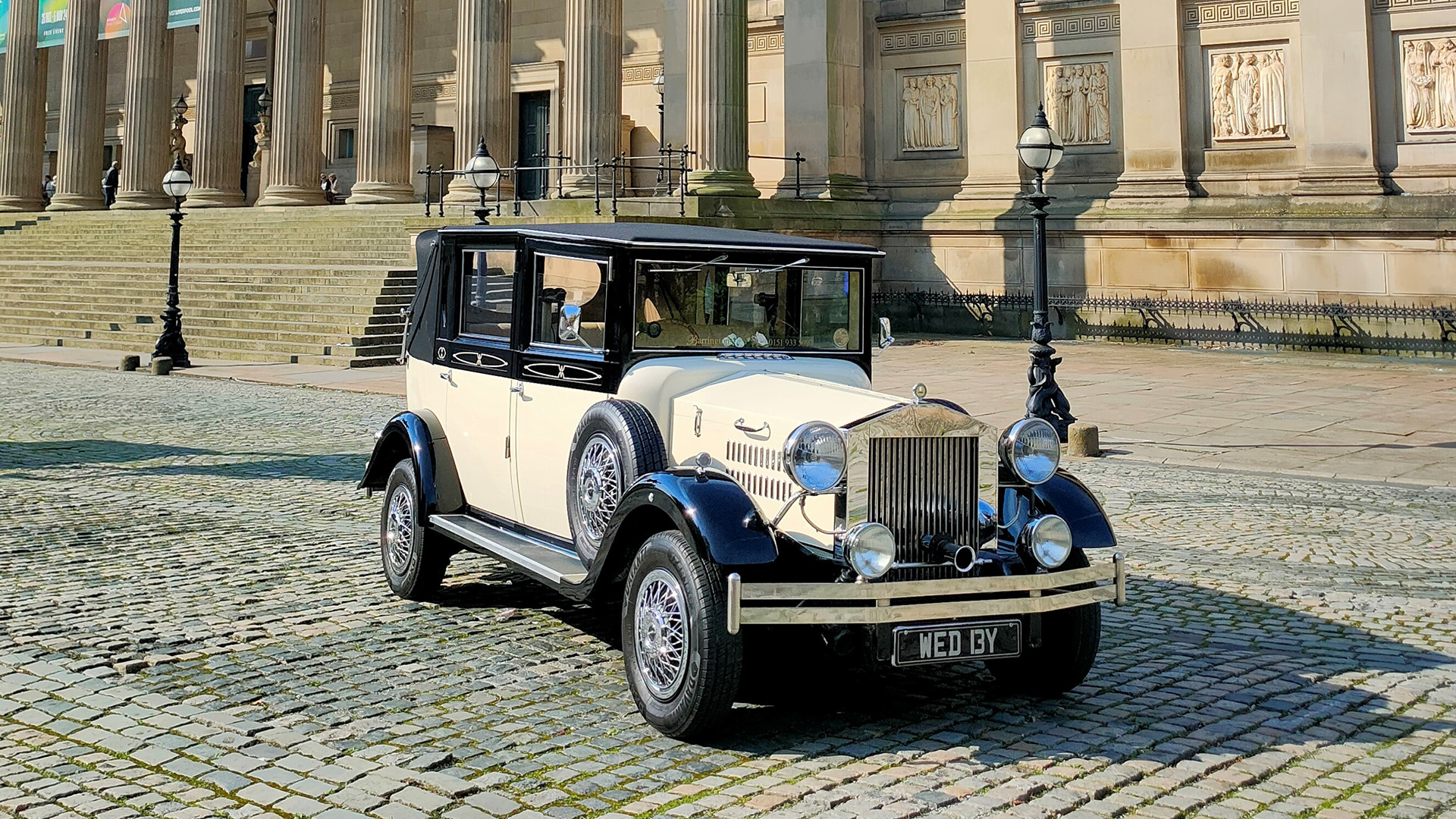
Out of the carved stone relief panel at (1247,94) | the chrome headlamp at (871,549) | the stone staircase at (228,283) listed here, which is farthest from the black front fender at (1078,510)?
the carved stone relief panel at (1247,94)

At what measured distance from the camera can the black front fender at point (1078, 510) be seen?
593cm

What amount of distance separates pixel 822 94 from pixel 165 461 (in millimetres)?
20166

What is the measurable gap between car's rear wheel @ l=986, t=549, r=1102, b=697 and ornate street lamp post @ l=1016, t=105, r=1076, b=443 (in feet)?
28.6

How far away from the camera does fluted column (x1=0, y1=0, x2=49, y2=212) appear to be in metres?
→ 41.4

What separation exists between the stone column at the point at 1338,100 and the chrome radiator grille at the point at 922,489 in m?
22.4

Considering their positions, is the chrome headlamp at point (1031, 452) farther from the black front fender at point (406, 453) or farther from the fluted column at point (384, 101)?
the fluted column at point (384, 101)

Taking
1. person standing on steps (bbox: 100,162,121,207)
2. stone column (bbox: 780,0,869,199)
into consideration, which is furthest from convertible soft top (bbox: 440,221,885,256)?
person standing on steps (bbox: 100,162,121,207)

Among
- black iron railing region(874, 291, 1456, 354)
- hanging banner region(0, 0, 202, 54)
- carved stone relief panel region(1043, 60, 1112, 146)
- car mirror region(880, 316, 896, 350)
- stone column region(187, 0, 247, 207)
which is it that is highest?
hanging banner region(0, 0, 202, 54)

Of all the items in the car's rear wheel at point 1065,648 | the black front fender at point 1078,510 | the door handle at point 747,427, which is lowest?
the car's rear wheel at point 1065,648

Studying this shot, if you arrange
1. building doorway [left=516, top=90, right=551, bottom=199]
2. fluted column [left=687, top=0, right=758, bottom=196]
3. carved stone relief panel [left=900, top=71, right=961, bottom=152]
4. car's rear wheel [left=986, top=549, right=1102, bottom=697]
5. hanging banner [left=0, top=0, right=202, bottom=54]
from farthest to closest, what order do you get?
building doorway [left=516, top=90, right=551, bottom=199], hanging banner [left=0, top=0, right=202, bottom=54], carved stone relief panel [left=900, top=71, right=961, bottom=152], fluted column [left=687, top=0, right=758, bottom=196], car's rear wheel [left=986, top=549, right=1102, bottom=697]

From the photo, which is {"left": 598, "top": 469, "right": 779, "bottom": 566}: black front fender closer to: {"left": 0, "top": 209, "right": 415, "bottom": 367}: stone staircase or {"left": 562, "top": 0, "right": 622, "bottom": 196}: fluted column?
{"left": 0, "top": 209, "right": 415, "bottom": 367}: stone staircase

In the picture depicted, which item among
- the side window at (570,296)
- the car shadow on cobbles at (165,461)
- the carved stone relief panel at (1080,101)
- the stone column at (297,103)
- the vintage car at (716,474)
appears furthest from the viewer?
the stone column at (297,103)

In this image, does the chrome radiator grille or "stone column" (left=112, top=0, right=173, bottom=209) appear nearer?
the chrome radiator grille

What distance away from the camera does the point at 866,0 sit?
3152 centimetres
